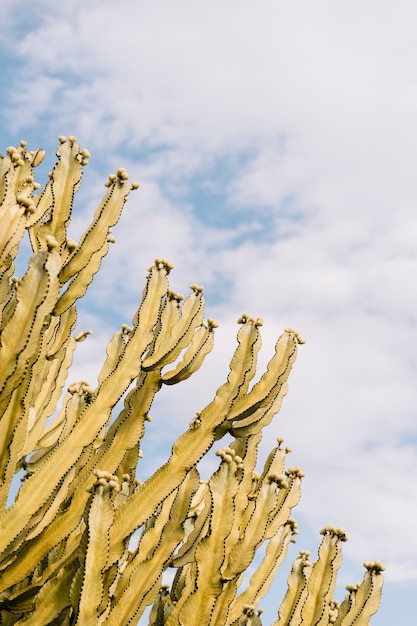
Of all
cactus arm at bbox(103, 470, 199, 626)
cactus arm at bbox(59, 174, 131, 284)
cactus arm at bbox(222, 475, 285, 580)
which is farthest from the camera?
cactus arm at bbox(59, 174, 131, 284)

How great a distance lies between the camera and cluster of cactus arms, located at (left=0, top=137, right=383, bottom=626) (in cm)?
364

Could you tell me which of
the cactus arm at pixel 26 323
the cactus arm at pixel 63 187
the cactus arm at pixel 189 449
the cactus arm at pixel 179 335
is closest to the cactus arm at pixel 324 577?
the cactus arm at pixel 189 449

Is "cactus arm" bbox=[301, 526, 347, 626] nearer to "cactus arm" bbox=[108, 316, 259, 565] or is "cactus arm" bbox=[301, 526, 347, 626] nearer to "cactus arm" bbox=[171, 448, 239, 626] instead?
"cactus arm" bbox=[171, 448, 239, 626]

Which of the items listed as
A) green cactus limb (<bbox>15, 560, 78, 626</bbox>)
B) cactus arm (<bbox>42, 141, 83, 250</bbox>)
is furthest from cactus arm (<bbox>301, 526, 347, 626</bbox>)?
cactus arm (<bbox>42, 141, 83, 250</bbox>)

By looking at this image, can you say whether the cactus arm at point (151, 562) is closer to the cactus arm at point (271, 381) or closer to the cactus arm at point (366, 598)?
the cactus arm at point (271, 381)

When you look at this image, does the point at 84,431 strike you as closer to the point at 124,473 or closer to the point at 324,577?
the point at 124,473

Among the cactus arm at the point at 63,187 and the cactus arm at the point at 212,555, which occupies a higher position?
the cactus arm at the point at 63,187

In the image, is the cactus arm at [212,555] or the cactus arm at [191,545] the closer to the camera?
the cactus arm at [212,555]

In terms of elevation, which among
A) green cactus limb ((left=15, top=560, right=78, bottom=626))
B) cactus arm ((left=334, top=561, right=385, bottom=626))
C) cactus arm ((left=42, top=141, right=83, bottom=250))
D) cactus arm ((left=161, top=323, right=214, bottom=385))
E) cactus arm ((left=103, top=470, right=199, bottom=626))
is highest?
cactus arm ((left=42, top=141, right=83, bottom=250))

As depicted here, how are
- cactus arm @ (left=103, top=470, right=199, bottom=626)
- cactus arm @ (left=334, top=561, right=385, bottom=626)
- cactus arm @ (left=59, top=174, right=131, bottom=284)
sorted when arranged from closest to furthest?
cactus arm @ (left=103, top=470, right=199, bottom=626)
cactus arm @ (left=59, top=174, right=131, bottom=284)
cactus arm @ (left=334, top=561, right=385, bottom=626)

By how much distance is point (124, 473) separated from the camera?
471 cm

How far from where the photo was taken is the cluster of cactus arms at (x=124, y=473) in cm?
364

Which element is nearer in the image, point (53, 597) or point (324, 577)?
point (53, 597)

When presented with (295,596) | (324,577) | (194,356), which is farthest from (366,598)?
(194,356)
